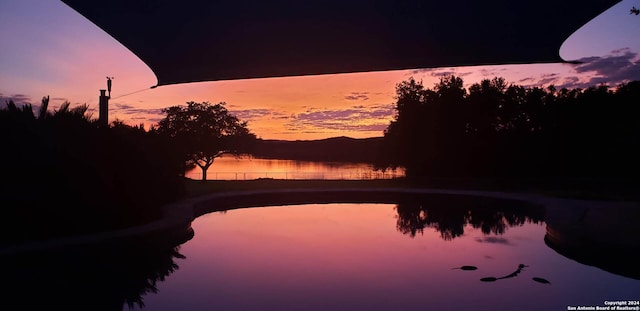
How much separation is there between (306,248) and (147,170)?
197 inches

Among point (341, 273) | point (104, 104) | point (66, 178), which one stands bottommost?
point (341, 273)

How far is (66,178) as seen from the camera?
29.7 feet

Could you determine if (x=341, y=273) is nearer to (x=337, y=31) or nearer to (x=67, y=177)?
(x=337, y=31)

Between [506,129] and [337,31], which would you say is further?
[506,129]

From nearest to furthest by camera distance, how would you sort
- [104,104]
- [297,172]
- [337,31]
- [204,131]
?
[337,31], [104,104], [204,131], [297,172]

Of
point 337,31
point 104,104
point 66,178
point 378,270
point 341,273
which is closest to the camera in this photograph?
point 337,31

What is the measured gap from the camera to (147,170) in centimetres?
1191

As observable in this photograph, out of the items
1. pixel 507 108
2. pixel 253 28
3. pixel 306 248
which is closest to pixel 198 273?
pixel 306 248

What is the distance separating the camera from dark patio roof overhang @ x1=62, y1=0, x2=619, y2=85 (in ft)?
20.7

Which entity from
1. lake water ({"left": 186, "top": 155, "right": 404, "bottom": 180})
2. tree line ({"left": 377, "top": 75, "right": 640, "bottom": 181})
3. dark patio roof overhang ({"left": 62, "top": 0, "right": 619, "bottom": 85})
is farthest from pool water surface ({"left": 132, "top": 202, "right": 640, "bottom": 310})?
lake water ({"left": 186, "top": 155, "right": 404, "bottom": 180})

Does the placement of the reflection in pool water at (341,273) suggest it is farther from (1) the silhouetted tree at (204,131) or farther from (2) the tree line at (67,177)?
(1) the silhouetted tree at (204,131)

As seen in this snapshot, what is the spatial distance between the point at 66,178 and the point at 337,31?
20.4 feet

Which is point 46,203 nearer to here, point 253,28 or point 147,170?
point 147,170

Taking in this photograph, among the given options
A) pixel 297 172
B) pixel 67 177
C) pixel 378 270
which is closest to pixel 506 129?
pixel 378 270
